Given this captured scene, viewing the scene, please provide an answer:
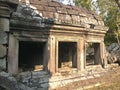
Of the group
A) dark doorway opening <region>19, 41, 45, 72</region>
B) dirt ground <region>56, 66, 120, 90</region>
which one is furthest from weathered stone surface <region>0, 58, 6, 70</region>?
dark doorway opening <region>19, 41, 45, 72</region>

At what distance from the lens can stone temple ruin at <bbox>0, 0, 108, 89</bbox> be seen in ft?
18.3

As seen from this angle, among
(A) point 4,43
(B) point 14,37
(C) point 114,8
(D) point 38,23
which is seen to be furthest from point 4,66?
(C) point 114,8

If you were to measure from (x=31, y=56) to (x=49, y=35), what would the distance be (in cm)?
257

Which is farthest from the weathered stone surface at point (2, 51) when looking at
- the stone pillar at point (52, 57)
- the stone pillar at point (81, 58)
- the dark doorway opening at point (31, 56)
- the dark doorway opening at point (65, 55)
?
the dark doorway opening at point (65, 55)

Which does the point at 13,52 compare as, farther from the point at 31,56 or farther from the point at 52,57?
the point at 31,56

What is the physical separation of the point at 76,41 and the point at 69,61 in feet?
7.46

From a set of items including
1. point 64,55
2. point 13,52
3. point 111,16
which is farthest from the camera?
point 111,16

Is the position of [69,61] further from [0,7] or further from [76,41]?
[0,7]

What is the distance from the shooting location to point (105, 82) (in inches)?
346

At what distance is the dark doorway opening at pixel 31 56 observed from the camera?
28.4ft

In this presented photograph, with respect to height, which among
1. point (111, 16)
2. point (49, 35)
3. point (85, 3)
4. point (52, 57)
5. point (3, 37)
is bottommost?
point (52, 57)

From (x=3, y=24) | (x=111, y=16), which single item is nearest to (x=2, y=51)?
(x=3, y=24)

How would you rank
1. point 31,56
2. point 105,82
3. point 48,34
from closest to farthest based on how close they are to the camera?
point 48,34 < point 105,82 < point 31,56

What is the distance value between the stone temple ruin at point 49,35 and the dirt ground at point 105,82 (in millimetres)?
483
